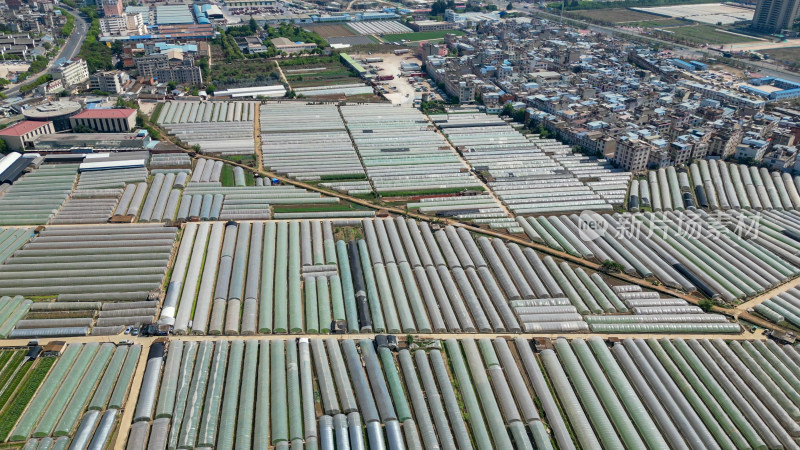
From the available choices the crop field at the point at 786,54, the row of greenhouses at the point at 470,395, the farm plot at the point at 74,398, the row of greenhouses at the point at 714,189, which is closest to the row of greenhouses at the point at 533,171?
the row of greenhouses at the point at 714,189

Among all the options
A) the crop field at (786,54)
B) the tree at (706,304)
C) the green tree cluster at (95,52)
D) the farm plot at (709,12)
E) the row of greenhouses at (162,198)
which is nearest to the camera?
the tree at (706,304)

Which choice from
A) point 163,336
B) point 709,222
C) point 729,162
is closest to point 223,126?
point 163,336

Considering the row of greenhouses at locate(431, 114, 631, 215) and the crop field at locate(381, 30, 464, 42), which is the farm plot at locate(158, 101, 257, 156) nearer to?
the row of greenhouses at locate(431, 114, 631, 215)

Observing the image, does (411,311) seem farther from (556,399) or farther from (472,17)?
(472,17)

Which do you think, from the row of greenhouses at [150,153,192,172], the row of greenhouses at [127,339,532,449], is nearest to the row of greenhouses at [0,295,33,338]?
the row of greenhouses at [127,339,532,449]

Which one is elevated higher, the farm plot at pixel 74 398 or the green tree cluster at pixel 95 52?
the green tree cluster at pixel 95 52

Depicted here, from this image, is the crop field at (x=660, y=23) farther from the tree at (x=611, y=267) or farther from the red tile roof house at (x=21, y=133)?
the red tile roof house at (x=21, y=133)
